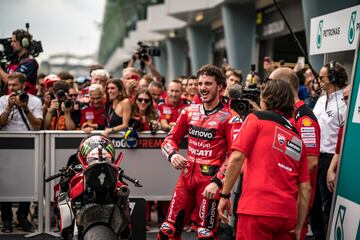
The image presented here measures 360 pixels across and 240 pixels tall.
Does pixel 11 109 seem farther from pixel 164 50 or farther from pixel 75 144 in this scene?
pixel 164 50

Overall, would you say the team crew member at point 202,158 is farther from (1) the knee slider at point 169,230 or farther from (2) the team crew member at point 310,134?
(2) the team crew member at point 310,134

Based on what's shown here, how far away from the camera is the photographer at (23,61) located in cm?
959

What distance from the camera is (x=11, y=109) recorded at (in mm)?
8656

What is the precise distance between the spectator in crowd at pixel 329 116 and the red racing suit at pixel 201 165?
158 cm

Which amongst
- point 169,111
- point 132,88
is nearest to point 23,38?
point 132,88

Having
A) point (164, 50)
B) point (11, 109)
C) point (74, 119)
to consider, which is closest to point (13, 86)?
point (11, 109)

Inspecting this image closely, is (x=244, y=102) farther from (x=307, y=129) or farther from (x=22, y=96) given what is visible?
(x=22, y=96)

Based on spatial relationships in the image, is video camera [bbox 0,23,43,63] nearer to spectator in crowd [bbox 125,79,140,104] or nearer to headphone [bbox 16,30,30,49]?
headphone [bbox 16,30,30,49]

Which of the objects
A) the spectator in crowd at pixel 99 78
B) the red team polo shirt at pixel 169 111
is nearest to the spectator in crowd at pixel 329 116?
the red team polo shirt at pixel 169 111

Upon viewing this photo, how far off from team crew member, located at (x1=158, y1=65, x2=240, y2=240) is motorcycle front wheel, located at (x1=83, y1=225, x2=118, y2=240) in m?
0.76

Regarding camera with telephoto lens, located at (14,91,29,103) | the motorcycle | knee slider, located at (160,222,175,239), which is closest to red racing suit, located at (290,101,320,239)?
knee slider, located at (160,222,175,239)

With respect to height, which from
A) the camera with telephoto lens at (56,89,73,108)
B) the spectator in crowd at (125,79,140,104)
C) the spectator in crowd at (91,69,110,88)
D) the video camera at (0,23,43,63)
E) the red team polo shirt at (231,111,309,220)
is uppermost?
the video camera at (0,23,43,63)

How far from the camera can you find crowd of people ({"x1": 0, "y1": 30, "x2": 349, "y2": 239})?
15.4 feet

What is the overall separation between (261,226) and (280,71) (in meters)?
1.76
